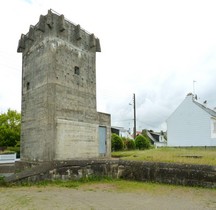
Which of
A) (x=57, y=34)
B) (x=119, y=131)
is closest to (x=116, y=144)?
(x=57, y=34)

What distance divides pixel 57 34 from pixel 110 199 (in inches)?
392

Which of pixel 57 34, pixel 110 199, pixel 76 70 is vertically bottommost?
pixel 110 199

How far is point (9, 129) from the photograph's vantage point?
37.1m

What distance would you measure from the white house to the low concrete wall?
1627cm

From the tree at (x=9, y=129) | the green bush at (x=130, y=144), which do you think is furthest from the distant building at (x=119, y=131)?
the tree at (x=9, y=129)

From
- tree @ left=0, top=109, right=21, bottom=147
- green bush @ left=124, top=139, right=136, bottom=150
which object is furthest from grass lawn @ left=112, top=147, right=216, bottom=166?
tree @ left=0, top=109, right=21, bottom=147

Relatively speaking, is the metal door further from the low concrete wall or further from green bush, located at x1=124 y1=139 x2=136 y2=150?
green bush, located at x1=124 y1=139 x2=136 y2=150

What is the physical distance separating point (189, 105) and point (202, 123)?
2.32 meters

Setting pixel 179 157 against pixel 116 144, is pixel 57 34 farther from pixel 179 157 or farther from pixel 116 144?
pixel 116 144

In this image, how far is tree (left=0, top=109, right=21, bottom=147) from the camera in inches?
1430

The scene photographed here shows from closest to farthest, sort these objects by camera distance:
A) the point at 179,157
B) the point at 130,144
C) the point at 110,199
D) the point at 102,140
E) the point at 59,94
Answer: the point at 110,199, the point at 179,157, the point at 59,94, the point at 102,140, the point at 130,144

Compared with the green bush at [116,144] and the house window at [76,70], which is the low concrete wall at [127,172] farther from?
the green bush at [116,144]

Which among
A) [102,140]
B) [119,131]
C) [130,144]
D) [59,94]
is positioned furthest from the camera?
[119,131]

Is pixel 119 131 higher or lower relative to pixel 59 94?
lower
